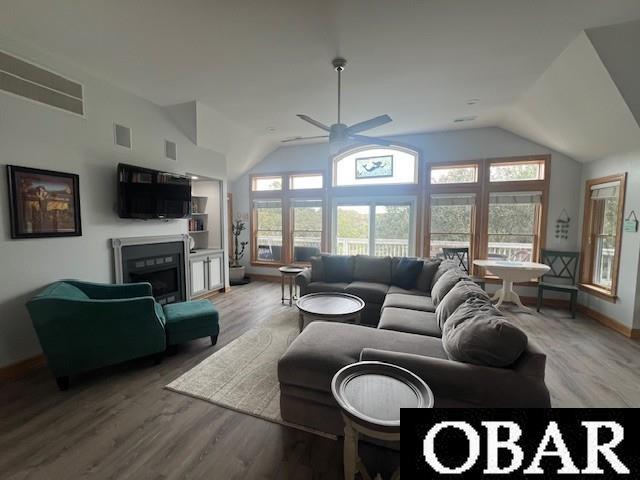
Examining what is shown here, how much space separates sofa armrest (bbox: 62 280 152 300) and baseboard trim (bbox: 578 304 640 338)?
5.82m

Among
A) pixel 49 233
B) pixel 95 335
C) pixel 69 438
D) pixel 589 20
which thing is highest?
pixel 589 20

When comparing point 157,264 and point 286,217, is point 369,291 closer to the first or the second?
point 157,264

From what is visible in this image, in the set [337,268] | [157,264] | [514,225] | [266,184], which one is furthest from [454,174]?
[157,264]

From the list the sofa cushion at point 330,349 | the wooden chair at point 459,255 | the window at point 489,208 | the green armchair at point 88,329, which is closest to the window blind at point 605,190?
the window at point 489,208

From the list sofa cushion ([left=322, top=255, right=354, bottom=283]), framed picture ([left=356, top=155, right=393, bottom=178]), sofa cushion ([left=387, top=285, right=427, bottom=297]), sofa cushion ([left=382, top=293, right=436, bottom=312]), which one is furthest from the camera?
framed picture ([left=356, top=155, right=393, bottom=178])

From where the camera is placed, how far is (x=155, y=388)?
2.34 m

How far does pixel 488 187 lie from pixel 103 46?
566 centimetres

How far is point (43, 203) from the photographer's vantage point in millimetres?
2658

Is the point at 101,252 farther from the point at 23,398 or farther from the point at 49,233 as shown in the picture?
the point at 23,398

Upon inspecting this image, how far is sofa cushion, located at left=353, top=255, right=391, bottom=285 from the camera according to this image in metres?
4.14

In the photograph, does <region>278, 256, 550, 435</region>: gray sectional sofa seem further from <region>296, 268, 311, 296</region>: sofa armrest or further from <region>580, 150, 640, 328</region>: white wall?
<region>580, 150, 640, 328</region>: white wall

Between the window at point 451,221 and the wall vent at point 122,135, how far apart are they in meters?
4.97

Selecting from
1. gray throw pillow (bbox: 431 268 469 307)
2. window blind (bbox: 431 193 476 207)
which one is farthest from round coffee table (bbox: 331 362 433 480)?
window blind (bbox: 431 193 476 207)

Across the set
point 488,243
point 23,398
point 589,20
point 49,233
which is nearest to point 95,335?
point 23,398
